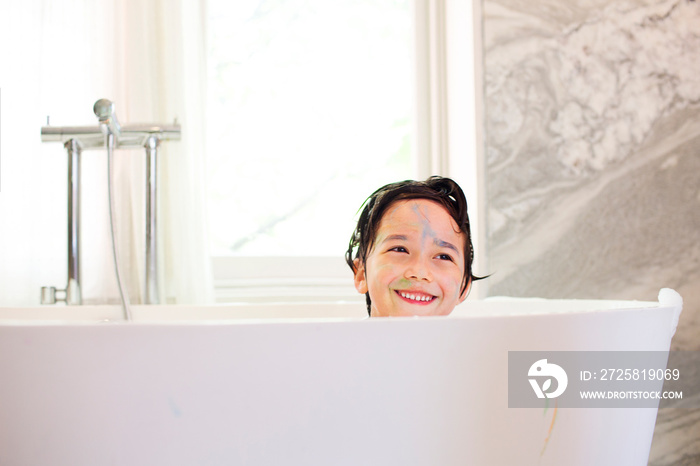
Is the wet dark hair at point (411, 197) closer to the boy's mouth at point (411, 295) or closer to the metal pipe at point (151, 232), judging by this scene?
the boy's mouth at point (411, 295)

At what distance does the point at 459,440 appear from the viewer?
798 millimetres

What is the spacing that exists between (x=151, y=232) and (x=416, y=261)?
30.4 inches

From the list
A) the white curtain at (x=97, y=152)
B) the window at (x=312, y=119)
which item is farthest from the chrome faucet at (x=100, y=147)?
the window at (x=312, y=119)

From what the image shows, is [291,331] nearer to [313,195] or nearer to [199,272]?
[199,272]

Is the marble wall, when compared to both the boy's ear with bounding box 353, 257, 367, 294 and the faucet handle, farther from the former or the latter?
the faucet handle

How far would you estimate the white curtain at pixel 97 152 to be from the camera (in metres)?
1.74

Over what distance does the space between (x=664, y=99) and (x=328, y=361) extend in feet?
4.92

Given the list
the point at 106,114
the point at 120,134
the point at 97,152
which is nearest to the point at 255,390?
the point at 106,114

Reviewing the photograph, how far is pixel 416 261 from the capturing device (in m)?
1.18

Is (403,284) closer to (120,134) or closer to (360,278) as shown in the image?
(360,278)

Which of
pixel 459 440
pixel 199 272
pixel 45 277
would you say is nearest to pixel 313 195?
pixel 199 272

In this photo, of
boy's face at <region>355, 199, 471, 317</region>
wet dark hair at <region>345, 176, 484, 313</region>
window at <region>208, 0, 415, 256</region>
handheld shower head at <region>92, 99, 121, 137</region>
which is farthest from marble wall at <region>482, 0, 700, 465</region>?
handheld shower head at <region>92, 99, 121, 137</region>

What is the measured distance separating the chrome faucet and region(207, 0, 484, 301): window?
0.53 meters

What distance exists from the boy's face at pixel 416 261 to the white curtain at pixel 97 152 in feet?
2.59
